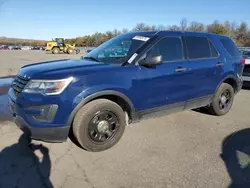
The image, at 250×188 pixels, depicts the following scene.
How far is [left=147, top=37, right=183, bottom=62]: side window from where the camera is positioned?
13.6 feet

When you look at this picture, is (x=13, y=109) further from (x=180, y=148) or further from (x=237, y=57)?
(x=237, y=57)

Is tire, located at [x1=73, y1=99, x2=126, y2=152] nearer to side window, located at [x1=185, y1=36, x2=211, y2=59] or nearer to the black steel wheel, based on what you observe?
the black steel wheel

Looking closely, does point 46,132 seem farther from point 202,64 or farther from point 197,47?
point 197,47

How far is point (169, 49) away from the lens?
14.2ft

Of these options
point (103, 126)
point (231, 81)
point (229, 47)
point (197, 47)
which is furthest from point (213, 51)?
point (103, 126)

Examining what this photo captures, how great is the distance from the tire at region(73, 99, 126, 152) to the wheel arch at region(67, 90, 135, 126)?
83 mm

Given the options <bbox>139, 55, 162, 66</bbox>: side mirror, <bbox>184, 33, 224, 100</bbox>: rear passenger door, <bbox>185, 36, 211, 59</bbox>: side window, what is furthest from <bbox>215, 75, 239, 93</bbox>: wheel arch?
<bbox>139, 55, 162, 66</bbox>: side mirror

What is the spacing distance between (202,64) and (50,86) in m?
3.04

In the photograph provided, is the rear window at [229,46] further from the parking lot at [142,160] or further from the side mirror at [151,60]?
the side mirror at [151,60]

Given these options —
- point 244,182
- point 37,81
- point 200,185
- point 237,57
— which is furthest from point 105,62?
point 237,57

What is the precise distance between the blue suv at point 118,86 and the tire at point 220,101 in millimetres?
33

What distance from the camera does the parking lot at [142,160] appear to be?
2.90 m

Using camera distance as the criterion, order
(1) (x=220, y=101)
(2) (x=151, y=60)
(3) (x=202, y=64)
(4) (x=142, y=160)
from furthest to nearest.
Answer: (1) (x=220, y=101) < (3) (x=202, y=64) < (2) (x=151, y=60) < (4) (x=142, y=160)

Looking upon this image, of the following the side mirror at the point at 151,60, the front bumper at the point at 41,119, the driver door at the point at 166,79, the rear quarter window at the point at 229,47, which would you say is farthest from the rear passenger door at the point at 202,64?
the front bumper at the point at 41,119
